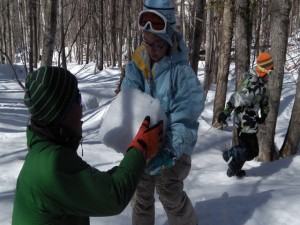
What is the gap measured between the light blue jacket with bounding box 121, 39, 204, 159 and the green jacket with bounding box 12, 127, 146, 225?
776 mm

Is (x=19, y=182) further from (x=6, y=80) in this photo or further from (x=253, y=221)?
(x=6, y=80)

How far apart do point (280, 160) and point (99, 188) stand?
4344mm

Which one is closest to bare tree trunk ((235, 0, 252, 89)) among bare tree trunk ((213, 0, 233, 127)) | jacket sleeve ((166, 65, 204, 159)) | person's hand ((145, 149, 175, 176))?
bare tree trunk ((213, 0, 233, 127))

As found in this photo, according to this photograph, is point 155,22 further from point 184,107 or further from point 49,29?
point 49,29

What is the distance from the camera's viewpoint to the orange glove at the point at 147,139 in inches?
67.1

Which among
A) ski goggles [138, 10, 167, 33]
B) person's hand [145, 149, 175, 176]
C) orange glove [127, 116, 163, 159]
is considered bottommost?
person's hand [145, 149, 175, 176]

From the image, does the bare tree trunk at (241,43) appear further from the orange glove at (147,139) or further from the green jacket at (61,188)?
the green jacket at (61,188)

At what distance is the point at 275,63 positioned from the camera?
198 inches

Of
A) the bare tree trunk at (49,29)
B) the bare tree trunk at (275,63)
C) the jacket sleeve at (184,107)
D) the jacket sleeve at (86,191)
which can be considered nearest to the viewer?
the jacket sleeve at (86,191)

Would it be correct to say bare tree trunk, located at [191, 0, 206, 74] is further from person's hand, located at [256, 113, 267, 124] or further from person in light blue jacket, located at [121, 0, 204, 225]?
person in light blue jacket, located at [121, 0, 204, 225]

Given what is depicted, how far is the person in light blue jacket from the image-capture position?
2270 mm

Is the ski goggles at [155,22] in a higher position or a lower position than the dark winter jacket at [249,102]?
higher

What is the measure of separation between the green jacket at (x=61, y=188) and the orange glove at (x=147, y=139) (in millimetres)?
189

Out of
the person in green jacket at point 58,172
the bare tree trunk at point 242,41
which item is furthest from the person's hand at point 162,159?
the bare tree trunk at point 242,41
